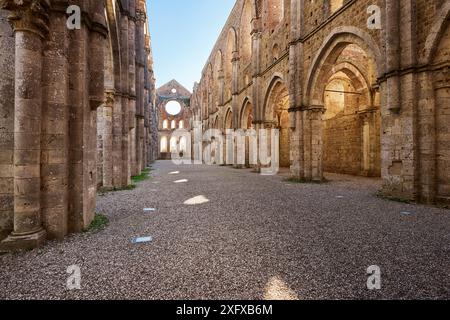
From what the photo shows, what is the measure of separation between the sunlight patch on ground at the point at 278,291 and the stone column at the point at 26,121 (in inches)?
133

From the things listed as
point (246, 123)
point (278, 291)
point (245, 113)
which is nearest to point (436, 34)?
point (278, 291)

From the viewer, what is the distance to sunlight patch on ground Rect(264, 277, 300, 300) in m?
2.24

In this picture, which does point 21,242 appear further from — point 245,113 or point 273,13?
point 245,113

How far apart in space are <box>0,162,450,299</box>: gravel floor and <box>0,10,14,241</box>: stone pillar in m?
0.72

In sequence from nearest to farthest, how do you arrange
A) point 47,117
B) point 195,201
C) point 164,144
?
point 47,117 → point 195,201 → point 164,144

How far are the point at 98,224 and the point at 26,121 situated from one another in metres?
2.28

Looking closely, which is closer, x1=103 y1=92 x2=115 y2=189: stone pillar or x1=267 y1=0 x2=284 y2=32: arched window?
x1=103 y1=92 x2=115 y2=189: stone pillar

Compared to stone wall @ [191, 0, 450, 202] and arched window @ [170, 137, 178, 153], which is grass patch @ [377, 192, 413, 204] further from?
arched window @ [170, 137, 178, 153]

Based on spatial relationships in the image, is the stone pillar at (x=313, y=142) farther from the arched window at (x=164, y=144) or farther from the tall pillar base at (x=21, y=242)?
the arched window at (x=164, y=144)

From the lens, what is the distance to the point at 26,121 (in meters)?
3.33

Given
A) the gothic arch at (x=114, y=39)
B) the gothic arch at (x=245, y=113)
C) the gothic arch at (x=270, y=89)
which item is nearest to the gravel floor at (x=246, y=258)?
the gothic arch at (x=114, y=39)

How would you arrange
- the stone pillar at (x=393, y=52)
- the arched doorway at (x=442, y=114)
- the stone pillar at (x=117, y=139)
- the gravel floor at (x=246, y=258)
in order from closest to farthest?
the gravel floor at (x=246, y=258), the arched doorway at (x=442, y=114), the stone pillar at (x=393, y=52), the stone pillar at (x=117, y=139)

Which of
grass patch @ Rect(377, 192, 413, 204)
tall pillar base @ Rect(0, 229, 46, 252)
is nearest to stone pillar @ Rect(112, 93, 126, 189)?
tall pillar base @ Rect(0, 229, 46, 252)

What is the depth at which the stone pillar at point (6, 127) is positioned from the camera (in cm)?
343
